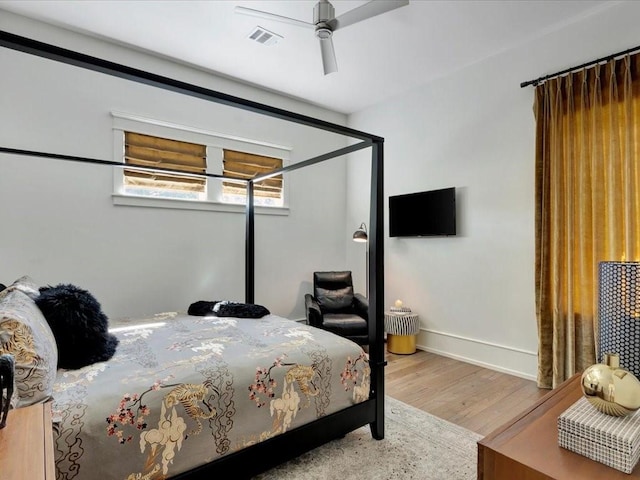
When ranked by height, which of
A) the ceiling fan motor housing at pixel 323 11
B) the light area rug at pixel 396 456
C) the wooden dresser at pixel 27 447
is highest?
the ceiling fan motor housing at pixel 323 11

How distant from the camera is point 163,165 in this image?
11.8 ft

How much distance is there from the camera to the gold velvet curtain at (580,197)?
2.61 meters

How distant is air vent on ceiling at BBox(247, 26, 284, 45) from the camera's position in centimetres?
304

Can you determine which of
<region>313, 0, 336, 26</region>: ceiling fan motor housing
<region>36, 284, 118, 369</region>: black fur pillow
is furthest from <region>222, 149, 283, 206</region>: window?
<region>36, 284, 118, 369</region>: black fur pillow

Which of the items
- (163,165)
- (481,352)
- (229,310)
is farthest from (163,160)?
(481,352)

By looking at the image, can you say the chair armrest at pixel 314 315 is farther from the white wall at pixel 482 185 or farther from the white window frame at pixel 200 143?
the white window frame at pixel 200 143

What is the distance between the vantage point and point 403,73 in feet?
12.9

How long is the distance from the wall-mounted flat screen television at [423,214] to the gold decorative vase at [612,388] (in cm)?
275

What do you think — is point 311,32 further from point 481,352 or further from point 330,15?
point 481,352

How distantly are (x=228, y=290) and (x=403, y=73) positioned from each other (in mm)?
3197

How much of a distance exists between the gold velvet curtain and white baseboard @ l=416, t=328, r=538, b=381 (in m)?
0.25

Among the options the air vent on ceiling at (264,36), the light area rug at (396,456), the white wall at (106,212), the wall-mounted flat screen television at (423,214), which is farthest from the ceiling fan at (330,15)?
the light area rug at (396,456)

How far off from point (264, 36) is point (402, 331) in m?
3.30

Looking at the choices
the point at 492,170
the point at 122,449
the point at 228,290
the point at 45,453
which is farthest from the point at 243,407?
the point at 492,170
